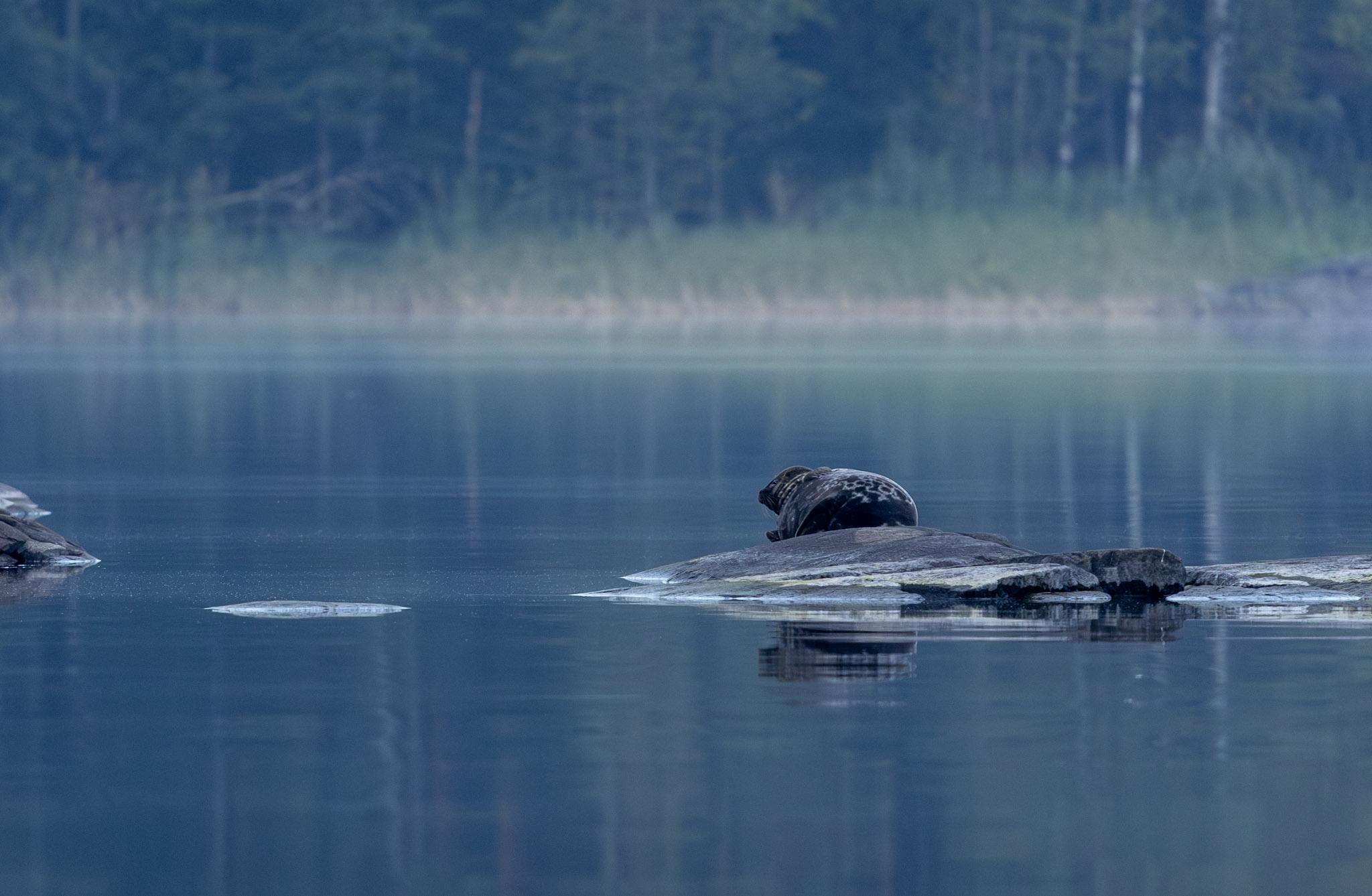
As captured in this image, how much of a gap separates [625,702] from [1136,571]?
3732 mm

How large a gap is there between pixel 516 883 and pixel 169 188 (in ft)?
205

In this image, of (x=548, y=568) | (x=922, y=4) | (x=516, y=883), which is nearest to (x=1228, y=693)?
(x=516, y=883)

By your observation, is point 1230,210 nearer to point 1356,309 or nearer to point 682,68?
point 1356,309

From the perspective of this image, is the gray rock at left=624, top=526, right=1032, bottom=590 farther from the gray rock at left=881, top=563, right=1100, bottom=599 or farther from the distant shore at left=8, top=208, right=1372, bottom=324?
the distant shore at left=8, top=208, right=1372, bottom=324

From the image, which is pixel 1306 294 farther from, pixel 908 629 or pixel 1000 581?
pixel 908 629

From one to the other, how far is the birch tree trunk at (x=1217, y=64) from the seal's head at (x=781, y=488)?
180ft

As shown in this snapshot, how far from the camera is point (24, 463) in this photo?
70.4ft

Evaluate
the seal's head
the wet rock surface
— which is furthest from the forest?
the wet rock surface

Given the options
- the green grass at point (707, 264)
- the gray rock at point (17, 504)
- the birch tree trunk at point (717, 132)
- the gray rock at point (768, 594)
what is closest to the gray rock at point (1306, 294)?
the green grass at point (707, 264)

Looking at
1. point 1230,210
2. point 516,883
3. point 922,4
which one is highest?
A: point 922,4

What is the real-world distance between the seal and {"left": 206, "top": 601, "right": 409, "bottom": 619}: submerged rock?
8.69 ft

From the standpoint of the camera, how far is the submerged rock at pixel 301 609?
38.6 feet

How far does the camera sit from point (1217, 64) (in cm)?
6969

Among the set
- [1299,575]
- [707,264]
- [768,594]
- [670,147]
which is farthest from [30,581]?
[670,147]
